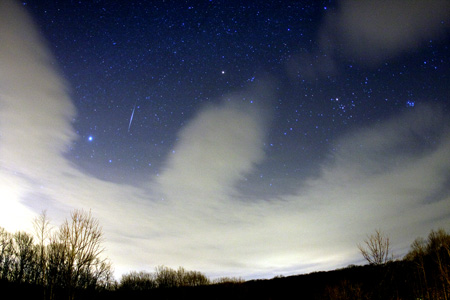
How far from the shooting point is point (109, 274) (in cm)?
3731

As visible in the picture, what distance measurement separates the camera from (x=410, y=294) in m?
28.0

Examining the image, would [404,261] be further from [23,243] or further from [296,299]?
[23,243]

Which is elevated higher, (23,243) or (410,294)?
(23,243)

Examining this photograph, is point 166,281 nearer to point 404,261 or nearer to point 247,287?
point 247,287

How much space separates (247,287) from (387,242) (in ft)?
136

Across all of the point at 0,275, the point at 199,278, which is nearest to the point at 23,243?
the point at 0,275

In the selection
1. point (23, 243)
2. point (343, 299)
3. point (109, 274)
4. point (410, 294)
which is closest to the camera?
point (343, 299)

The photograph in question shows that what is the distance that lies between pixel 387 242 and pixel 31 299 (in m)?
51.2

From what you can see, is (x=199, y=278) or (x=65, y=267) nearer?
(x=65, y=267)

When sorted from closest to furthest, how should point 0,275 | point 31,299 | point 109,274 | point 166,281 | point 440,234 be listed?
point 109,274, point 31,299, point 0,275, point 440,234, point 166,281

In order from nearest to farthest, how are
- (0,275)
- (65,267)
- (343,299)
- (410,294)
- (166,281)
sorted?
1. (65,267)
2. (343,299)
3. (410,294)
4. (0,275)
5. (166,281)

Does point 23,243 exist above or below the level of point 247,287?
above

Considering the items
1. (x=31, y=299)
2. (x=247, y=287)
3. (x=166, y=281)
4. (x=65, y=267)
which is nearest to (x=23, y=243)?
(x=31, y=299)

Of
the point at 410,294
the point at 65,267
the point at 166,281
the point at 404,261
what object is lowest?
the point at 166,281
